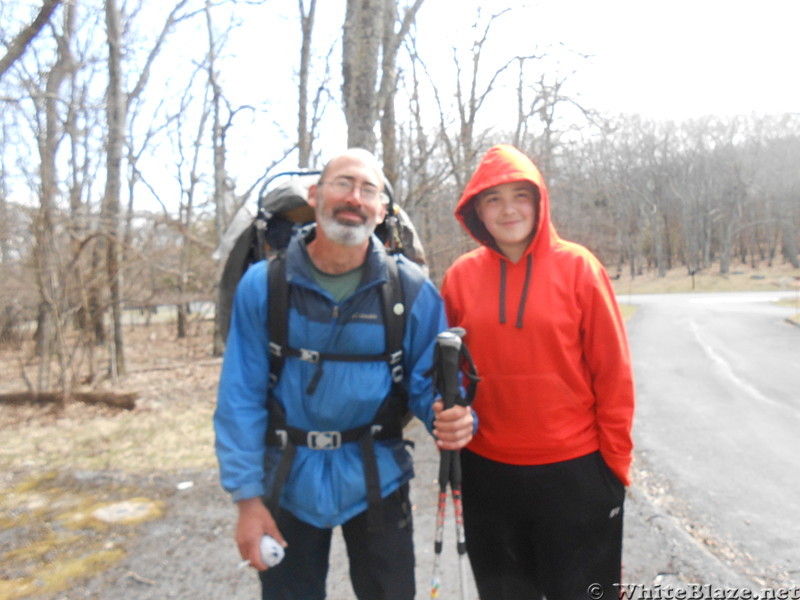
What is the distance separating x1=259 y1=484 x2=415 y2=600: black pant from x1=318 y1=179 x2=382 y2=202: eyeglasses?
1.11 m

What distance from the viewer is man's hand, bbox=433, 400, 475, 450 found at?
1.91 m

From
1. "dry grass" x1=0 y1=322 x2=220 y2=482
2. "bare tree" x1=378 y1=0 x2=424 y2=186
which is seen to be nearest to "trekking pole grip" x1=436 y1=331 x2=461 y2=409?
"dry grass" x1=0 y1=322 x2=220 y2=482

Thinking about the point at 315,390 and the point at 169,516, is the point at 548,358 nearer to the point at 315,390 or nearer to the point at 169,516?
the point at 315,390

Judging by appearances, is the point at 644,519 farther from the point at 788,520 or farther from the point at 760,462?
the point at 760,462

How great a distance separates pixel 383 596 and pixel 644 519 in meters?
2.75

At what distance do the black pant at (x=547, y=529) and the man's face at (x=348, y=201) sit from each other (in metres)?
1.03

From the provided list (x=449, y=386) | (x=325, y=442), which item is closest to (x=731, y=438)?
(x=449, y=386)

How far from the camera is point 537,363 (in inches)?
82.4

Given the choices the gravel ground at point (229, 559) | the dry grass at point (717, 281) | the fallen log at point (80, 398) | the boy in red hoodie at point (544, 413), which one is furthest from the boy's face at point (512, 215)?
the dry grass at point (717, 281)

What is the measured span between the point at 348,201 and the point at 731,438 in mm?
6012

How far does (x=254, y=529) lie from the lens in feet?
6.33

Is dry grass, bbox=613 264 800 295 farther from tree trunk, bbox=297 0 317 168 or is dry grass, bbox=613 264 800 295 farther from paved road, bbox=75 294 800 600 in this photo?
paved road, bbox=75 294 800 600

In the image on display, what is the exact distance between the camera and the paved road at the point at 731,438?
3895mm

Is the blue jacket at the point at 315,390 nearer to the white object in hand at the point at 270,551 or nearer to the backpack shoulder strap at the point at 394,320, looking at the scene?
the backpack shoulder strap at the point at 394,320
